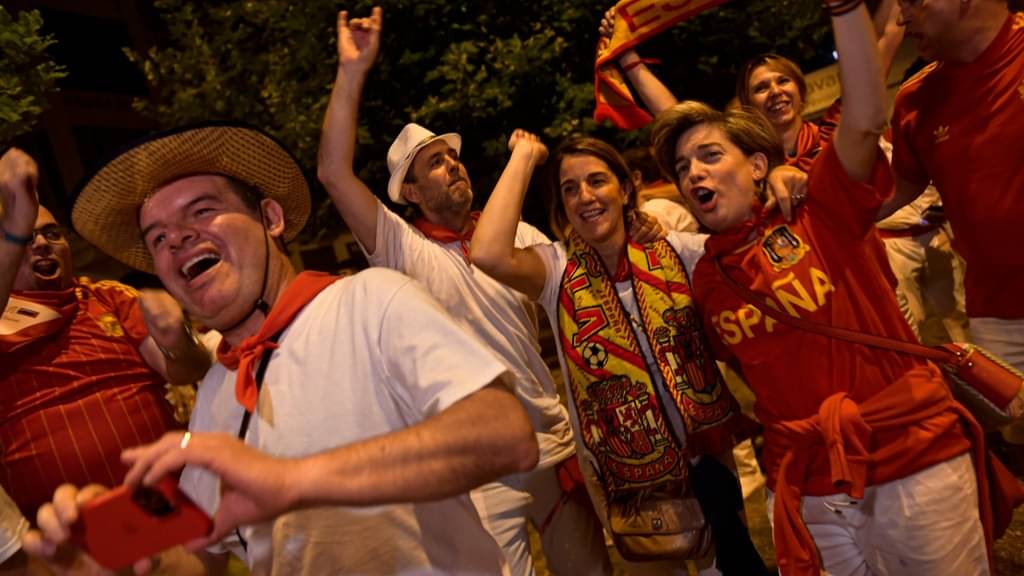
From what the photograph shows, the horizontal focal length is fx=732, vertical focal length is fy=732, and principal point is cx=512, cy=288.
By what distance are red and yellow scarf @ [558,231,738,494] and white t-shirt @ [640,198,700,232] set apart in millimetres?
580

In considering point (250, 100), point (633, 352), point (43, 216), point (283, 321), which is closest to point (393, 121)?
point (250, 100)

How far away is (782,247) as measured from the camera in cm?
229

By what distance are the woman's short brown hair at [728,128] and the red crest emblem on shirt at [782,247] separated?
368 millimetres

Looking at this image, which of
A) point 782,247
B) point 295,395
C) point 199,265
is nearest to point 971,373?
point 782,247

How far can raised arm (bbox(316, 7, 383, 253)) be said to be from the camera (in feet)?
8.69

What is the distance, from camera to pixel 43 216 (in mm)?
3270

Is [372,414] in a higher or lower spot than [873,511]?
higher

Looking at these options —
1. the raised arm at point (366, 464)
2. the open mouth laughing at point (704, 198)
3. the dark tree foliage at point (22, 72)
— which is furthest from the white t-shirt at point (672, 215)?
the dark tree foliage at point (22, 72)

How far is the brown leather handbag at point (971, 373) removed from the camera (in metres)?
2.18

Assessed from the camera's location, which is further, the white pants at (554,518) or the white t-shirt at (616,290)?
the white pants at (554,518)

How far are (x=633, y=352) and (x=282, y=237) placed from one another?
1456 mm

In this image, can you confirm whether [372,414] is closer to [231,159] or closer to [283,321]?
[283,321]

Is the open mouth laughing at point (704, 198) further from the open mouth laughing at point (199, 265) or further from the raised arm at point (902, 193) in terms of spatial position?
the open mouth laughing at point (199, 265)

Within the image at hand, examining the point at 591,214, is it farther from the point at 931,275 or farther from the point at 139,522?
the point at 931,275
